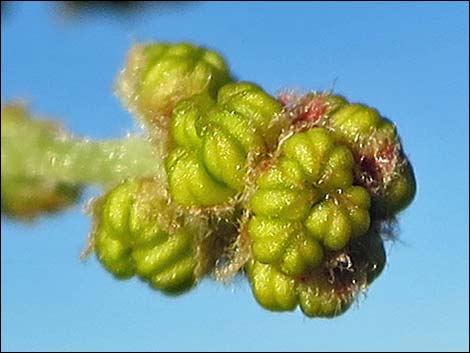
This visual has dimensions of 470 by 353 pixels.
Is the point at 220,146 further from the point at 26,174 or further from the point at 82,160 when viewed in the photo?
the point at 26,174

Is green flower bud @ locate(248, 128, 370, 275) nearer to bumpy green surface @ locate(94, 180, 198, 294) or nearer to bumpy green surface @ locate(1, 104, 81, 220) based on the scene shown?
bumpy green surface @ locate(94, 180, 198, 294)

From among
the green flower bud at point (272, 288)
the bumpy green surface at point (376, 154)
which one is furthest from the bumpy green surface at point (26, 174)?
the bumpy green surface at point (376, 154)

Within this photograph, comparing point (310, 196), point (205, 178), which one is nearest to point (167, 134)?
point (205, 178)

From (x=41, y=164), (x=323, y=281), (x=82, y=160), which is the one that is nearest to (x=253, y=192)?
(x=323, y=281)

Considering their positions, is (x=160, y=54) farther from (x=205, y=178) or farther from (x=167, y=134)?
(x=205, y=178)

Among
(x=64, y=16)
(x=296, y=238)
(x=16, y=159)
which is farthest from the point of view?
(x=64, y=16)

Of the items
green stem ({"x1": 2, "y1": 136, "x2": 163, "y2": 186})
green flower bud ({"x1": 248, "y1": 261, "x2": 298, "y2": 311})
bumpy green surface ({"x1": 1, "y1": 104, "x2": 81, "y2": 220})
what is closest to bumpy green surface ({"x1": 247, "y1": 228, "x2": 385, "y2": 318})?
green flower bud ({"x1": 248, "y1": 261, "x2": 298, "y2": 311})
